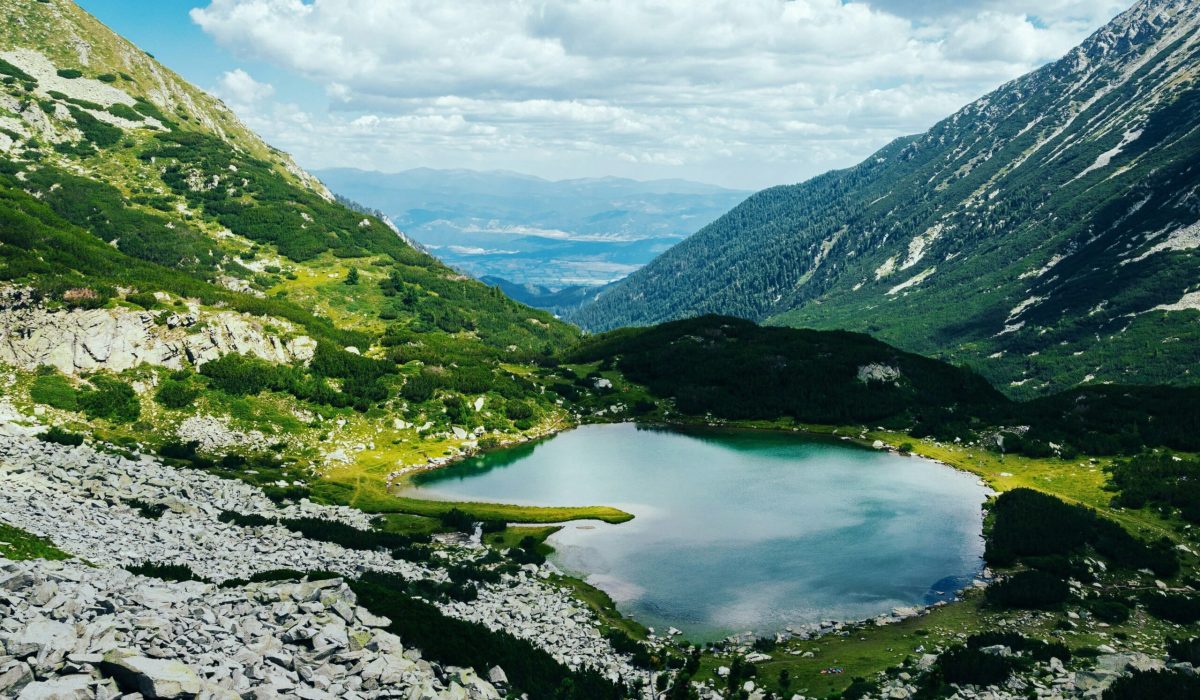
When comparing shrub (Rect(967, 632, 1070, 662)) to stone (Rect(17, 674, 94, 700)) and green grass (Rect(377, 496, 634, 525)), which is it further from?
stone (Rect(17, 674, 94, 700))

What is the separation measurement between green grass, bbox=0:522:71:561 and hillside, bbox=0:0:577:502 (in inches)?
1285

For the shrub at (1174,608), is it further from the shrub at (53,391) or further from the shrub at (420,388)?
the shrub at (53,391)

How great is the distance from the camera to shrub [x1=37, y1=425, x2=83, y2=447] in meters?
73.4

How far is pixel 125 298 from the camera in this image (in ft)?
325

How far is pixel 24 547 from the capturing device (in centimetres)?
4378

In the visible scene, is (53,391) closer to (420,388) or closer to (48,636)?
(420,388)

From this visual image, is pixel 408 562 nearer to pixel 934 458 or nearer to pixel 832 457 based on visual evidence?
pixel 832 457

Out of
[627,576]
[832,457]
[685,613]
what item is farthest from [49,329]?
[832,457]

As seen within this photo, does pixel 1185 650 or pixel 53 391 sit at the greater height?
pixel 53 391

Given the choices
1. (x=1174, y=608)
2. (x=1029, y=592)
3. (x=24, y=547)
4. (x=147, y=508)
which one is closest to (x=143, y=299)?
(x=147, y=508)

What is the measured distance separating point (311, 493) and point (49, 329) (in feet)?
115

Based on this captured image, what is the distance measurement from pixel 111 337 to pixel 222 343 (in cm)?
1279

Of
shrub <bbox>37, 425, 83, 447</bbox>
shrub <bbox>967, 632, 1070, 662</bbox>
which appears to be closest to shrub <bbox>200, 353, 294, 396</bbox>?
shrub <bbox>37, 425, 83, 447</bbox>

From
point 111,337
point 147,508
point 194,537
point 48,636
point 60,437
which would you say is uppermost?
point 111,337
